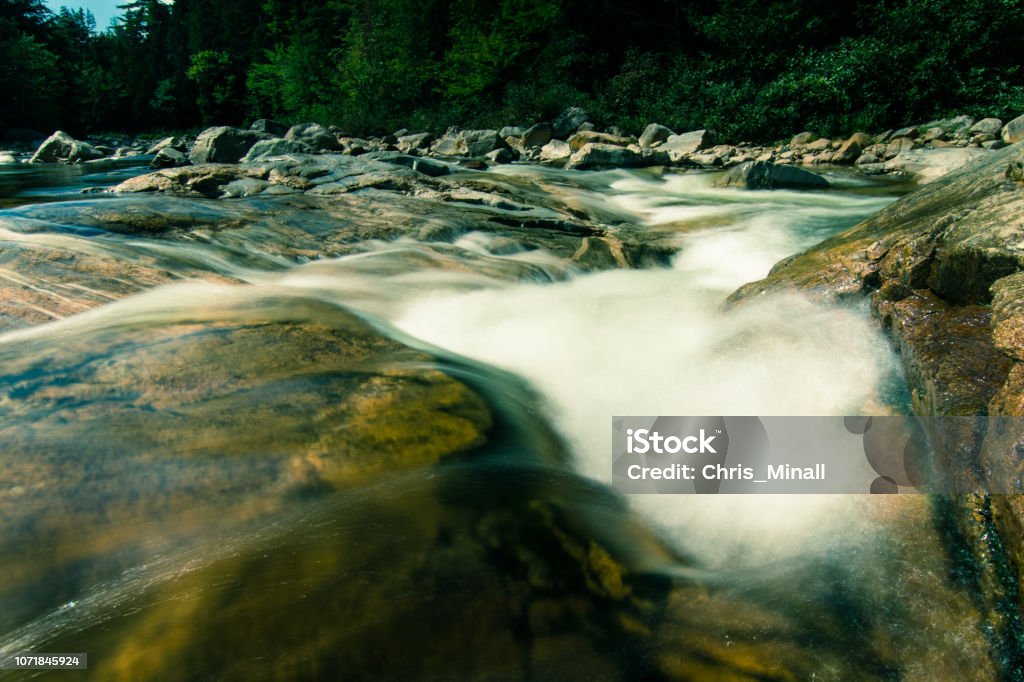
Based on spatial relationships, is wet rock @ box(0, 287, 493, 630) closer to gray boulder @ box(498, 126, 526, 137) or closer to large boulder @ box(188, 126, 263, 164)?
large boulder @ box(188, 126, 263, 164)

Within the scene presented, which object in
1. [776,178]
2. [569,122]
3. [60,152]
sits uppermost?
[569,122]

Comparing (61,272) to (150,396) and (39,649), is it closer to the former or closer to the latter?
(150,396)

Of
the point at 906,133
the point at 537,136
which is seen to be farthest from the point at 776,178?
the point at 537,136

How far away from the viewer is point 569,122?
2206 cm

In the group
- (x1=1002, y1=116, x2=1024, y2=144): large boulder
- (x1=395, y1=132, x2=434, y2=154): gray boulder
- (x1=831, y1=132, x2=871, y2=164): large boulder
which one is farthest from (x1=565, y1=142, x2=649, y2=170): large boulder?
(x1=395, y1=132, x2=434, y2=154): gray boulder

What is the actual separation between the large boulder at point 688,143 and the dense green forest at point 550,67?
1099 millimetres

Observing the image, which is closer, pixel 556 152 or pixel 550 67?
pixel 556 152

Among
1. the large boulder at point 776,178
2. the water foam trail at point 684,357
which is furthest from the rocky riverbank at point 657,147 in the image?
the water foam trail at point 684,357

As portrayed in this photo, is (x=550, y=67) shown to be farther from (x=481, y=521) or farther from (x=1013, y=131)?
(x=481, y=521)

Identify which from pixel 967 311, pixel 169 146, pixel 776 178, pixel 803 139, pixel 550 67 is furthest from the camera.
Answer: pixel 550 67

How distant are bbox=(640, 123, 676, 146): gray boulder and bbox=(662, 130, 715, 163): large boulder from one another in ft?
1.72

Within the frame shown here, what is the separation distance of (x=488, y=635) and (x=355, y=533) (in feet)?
1.70

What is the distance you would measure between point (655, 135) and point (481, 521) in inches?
759

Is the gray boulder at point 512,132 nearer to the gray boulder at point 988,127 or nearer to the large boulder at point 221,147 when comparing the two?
the large boulder at point 221,147
